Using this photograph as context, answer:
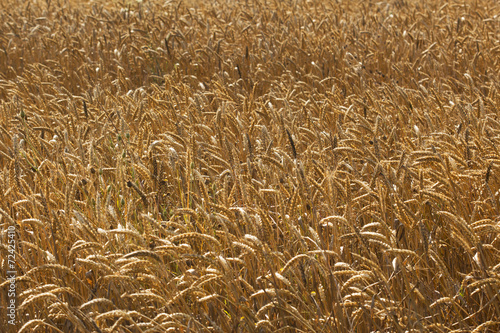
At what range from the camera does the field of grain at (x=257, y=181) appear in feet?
5.04

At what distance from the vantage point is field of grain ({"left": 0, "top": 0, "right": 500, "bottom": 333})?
1.54 meters

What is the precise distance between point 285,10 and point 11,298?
19.2ft

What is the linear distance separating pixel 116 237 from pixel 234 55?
364 cm

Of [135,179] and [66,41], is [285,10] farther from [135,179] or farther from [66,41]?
[135,179]

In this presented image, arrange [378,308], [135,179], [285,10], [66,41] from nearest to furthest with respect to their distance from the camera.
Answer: [378,308]
[135,179]
[66,41]
[285,10]

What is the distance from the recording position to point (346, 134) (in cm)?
255

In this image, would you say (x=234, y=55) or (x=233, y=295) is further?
(x=234, y=55)

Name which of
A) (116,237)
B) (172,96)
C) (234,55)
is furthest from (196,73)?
(116,237)

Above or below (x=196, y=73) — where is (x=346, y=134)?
above

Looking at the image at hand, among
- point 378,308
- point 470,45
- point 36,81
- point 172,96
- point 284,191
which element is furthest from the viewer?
point 470,45

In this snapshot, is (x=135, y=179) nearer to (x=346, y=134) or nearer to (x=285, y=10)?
(x=346, y=134)

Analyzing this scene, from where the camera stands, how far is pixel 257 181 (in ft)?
6.94

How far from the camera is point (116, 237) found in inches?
69.9

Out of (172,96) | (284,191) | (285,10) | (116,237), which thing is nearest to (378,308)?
(284,191)
